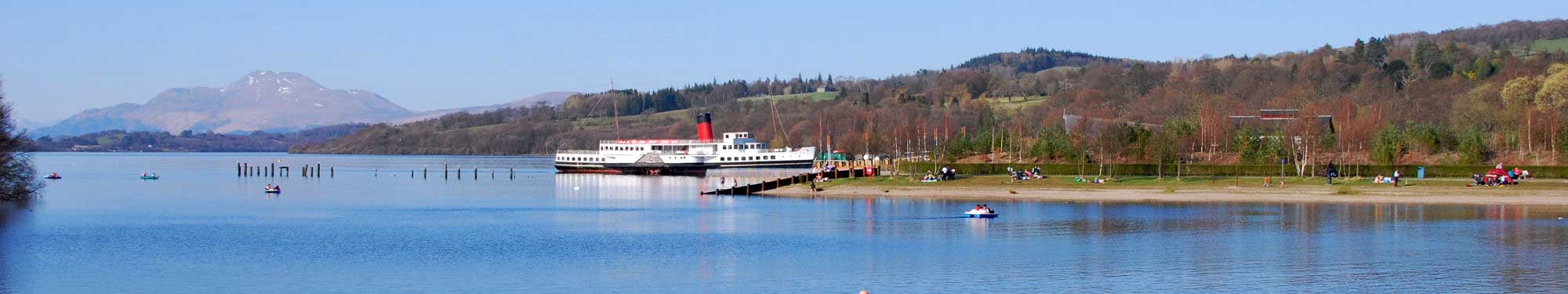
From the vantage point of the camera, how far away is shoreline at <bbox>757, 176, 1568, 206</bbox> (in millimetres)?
57875

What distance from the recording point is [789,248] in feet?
133

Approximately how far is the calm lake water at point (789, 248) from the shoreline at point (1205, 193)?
66.8 inches

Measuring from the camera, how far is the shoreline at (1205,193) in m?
57.9

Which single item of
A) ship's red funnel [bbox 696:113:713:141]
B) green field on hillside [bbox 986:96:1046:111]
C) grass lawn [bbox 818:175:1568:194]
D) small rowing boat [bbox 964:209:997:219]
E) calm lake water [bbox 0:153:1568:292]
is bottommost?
calm lake water [bbox 0:153:1568:292]

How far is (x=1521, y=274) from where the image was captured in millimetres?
32062

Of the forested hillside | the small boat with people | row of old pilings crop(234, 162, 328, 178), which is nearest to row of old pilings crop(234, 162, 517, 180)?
row of old pilings crop(234, 162, 328, 178)

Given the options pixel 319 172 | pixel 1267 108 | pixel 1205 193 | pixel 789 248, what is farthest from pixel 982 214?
pixel 319 172

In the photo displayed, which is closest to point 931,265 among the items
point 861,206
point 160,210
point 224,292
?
point 224,292

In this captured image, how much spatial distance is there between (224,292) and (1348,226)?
3303cm

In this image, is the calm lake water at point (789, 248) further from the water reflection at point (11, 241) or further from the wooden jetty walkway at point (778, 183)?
the wooden jetty walkway at point (778, 183)

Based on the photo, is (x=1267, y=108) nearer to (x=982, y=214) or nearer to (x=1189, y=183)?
(x=1189, y=183)

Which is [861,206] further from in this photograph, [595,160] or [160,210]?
[595,160]

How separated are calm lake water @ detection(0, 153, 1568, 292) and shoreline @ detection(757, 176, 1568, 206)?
170 centimetres

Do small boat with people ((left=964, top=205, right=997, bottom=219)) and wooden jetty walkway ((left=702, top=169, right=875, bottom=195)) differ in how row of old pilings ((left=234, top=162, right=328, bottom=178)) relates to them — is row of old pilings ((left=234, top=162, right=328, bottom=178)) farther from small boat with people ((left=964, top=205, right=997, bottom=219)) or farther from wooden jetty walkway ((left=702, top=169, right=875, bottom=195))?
small boat with people ((left=964, top=205, right=997, bottom=219))
